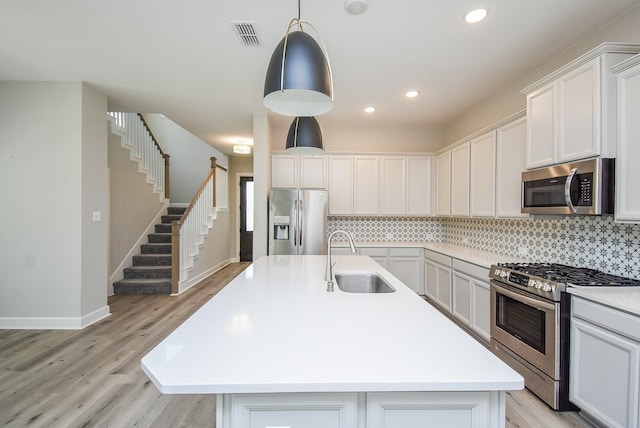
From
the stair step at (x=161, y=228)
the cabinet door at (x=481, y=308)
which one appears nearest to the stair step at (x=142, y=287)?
the stair step at (x=161, y=228)

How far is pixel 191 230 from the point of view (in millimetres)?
5285

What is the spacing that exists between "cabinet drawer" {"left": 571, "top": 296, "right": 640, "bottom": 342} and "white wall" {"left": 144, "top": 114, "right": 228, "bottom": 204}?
7613 millimetres

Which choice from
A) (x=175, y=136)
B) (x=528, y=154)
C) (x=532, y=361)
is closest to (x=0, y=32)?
(x=528, y=154)

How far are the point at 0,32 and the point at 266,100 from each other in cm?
265

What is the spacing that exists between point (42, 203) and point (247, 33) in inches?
118

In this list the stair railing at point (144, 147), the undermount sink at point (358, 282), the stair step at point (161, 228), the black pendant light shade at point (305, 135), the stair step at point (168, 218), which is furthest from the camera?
the stair step at point (168, 218)

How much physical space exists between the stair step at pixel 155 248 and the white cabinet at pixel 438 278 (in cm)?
450

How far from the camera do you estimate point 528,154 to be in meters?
2.50

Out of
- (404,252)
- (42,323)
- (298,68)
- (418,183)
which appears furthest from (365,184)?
(42,323)

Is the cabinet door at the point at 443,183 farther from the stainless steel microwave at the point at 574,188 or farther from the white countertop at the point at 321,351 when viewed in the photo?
the white countertop at the point at 321,351

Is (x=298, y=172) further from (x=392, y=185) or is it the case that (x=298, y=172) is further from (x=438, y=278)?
(x=438, y=278)

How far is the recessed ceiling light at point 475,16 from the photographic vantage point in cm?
207

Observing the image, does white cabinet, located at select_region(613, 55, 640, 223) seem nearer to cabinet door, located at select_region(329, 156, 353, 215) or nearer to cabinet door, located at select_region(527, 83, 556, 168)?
cabinet door, located at select_region(527, 83, 556, 168)

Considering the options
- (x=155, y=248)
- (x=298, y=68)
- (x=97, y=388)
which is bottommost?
(x=97, y=388)
